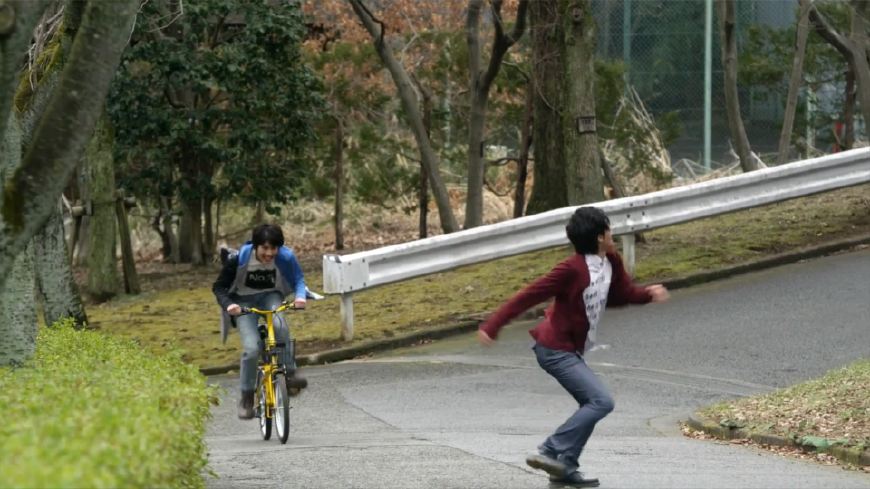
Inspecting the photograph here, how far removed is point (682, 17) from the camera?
31.7 m

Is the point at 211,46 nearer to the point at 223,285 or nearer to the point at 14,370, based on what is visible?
the point at 223,285

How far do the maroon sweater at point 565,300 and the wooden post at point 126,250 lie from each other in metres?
12.9

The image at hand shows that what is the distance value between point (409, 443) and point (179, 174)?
1401 centimetres

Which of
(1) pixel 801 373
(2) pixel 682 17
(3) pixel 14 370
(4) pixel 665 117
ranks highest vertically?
(2) pixel 682 17

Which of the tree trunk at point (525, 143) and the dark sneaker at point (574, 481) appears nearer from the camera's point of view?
the dark sneaker at point (574, 481)

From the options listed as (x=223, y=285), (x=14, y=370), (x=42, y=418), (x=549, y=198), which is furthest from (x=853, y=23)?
(x=42, y=418)

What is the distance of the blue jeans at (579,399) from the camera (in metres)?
8.33

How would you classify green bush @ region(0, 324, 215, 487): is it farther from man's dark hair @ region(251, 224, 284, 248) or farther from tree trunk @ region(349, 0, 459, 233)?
tree trunk @ region(349, 0, 459, 233)

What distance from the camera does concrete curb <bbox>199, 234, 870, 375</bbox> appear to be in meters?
15.0

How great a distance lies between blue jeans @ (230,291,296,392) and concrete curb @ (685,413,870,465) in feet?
10.2

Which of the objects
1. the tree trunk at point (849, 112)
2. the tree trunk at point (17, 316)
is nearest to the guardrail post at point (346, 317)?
the tree trunk at point (17, 316)

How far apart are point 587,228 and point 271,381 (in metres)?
3.63

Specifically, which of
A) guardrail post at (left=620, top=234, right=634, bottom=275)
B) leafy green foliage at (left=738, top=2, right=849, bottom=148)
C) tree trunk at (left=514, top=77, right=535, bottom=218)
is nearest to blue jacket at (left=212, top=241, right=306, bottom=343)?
guardrail post at (left=620, top=234, right=634, bottom=275)

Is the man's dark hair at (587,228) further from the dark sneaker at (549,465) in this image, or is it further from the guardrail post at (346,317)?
the guardrail post at (346,317)
